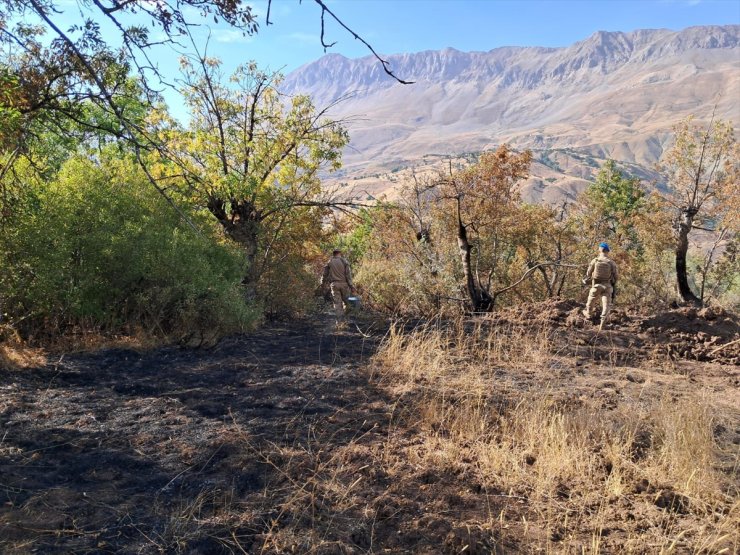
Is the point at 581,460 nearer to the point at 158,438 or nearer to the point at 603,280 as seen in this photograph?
the point at 158,438

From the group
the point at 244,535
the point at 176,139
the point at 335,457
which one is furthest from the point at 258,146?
the point at 244,535

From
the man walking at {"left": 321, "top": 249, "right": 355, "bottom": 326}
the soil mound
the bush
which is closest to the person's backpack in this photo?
the soil mound

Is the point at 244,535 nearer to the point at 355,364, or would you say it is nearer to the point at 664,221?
the point at 355,364

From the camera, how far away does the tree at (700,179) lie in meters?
18.4

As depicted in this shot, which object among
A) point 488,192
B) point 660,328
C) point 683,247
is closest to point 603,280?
point 660,328

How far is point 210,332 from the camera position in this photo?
29.5 ft

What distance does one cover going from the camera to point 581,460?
4.04 metres

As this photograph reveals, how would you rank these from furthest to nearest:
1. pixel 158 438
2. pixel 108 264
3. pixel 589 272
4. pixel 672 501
Answer: pixel 589 272 < pixel 108 264 < pixel 158 438 < pixel 672 501

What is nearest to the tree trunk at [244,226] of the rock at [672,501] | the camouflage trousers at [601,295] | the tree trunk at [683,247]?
the camouflage trousers at [601,295]

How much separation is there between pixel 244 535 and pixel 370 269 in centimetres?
1388

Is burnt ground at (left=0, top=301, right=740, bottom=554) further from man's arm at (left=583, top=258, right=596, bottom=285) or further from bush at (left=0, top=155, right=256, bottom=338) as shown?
man's arm at (left=583, top=258, right=596, bottom=285)

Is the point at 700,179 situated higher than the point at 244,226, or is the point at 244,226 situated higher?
the point at 700,179

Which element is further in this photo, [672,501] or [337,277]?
[337,277]

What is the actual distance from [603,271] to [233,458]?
9.28 m
